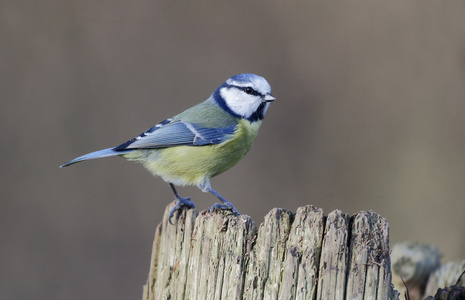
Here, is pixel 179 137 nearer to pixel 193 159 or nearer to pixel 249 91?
pixel 193 159

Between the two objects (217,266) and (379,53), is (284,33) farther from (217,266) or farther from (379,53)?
(217,266)

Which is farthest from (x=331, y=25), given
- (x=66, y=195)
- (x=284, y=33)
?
(x=66, y=195)

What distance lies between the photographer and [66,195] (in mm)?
3541

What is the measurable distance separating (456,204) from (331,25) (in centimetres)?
152

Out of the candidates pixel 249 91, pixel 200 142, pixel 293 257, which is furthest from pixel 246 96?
pixel 293 257

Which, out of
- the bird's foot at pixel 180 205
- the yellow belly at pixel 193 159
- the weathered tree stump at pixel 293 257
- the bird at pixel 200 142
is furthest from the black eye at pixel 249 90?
the weathered tree stump at pixel 293 257

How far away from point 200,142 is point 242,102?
31cm

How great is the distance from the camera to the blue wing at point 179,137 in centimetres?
235

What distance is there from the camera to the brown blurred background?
3.47 meters

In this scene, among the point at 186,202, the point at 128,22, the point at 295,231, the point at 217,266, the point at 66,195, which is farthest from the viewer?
the point at 128,22

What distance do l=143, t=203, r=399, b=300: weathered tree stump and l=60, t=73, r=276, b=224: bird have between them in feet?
2.12

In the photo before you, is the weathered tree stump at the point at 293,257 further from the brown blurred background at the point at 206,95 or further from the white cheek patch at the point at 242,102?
the brown blurred background at the point at 206,95

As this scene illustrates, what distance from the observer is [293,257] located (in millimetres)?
1382

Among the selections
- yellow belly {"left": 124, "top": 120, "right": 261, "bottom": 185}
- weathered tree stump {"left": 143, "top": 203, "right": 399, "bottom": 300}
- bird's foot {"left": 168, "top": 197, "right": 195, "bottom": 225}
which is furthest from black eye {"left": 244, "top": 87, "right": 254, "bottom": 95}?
weathered tree stump {"left": 143, "top": 203, "right": 399, "bottom": 300}
